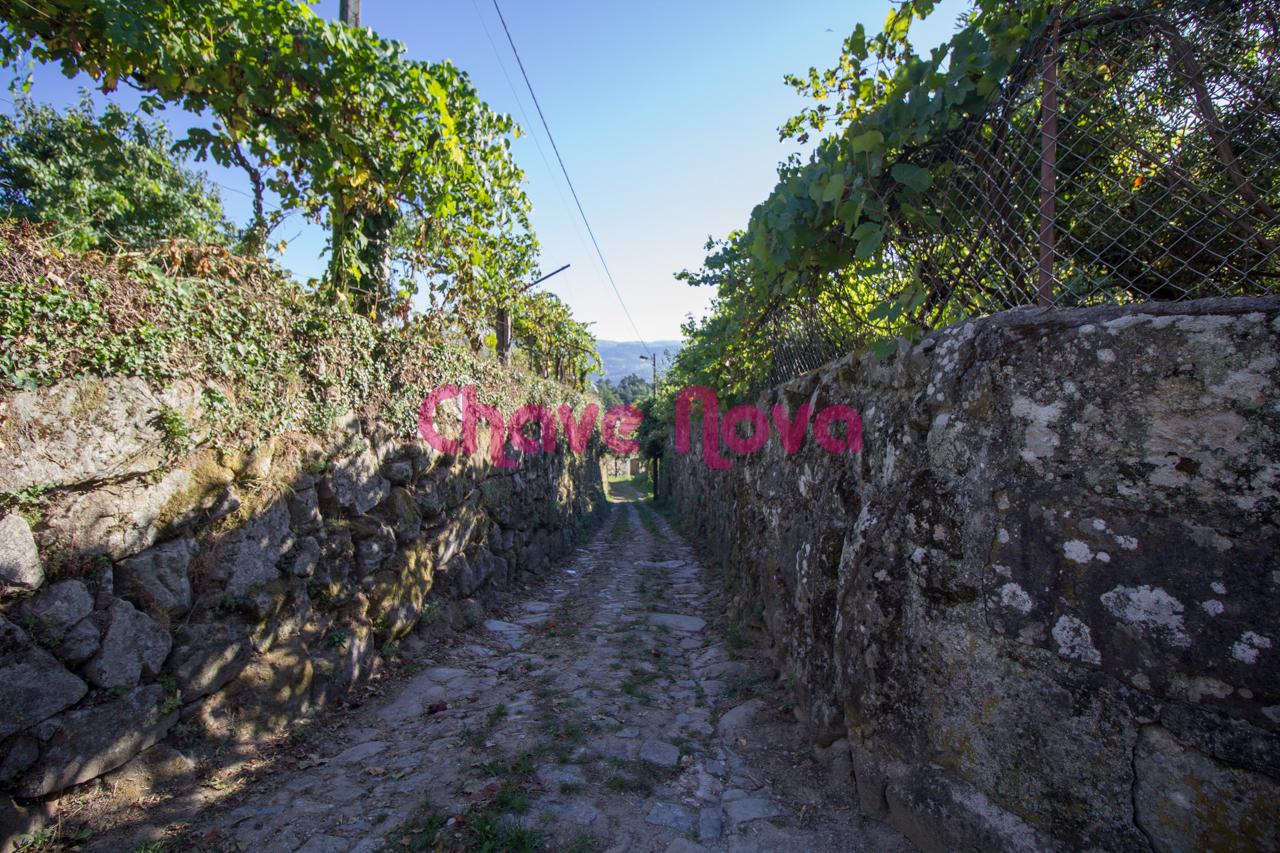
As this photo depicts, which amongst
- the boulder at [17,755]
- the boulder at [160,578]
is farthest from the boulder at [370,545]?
the boulder at [17,755]

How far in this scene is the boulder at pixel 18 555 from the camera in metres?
2.31

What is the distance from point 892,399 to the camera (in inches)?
111

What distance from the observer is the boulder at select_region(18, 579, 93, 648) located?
2.40 m

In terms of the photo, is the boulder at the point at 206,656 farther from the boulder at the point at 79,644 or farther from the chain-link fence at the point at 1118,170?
the chain-link fence at the point at 1118,170

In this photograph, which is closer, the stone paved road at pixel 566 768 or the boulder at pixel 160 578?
the stone paved road at pixel 566 768

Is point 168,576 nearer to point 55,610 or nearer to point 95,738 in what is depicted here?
point 55,610

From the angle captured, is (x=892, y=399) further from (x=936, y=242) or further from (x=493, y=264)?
(x=493, y=264)

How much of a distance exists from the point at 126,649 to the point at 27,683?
0.35 meters

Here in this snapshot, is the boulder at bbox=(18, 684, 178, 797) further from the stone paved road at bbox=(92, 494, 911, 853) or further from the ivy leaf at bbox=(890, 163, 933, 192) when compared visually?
the ivy leaf at bbox=(890, 163, 933, 192)

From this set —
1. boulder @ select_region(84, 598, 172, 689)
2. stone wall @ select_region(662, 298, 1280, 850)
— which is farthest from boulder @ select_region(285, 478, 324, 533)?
stone wall @ select_region(662, 298, 1280, 850)

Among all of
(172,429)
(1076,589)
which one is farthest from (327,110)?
(1076,589)

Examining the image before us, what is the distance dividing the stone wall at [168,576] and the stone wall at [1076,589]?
3.39 m

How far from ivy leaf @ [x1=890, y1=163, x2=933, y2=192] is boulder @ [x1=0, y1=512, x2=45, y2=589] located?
4139mm

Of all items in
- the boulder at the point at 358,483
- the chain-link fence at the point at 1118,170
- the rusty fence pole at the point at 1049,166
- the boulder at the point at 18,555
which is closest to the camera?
the chain-link fence at the point at 1118,170
